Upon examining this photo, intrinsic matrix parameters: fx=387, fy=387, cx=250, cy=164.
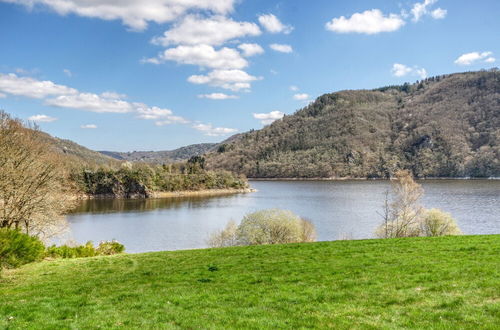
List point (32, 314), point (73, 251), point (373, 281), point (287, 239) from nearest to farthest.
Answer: point (32, 314)
point (373, 281)
point (73, 251)
point (287, 239)

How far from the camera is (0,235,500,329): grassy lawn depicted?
31.1ft

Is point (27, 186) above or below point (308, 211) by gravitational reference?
above

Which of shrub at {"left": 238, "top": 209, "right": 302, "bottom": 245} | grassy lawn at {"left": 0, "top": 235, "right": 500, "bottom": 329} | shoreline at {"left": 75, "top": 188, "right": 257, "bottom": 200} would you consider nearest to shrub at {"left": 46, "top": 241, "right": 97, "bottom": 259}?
grassy lawn at {"left": 0, "top": 235, "right": 500, "bottom": 329}

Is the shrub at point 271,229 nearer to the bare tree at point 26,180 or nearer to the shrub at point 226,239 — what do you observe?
the shrub at point 226,239

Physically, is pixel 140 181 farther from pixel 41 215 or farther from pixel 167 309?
pixel 167 309

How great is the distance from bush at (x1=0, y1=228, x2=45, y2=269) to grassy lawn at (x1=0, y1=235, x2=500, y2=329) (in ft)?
2.19

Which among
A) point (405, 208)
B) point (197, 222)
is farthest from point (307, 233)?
point (197, 222)

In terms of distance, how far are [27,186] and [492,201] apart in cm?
10328

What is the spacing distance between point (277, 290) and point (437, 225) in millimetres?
41950

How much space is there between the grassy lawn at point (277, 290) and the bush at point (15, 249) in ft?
2.19

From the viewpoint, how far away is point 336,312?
9742 millimetres

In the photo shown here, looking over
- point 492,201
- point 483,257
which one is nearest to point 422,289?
point 483,257

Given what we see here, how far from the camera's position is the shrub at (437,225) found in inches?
1847

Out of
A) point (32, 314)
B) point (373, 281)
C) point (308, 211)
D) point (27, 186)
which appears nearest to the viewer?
point (32, 314)
